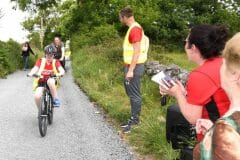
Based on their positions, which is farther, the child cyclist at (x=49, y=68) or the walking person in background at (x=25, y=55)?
the walking person in background at (x=25, y=55)

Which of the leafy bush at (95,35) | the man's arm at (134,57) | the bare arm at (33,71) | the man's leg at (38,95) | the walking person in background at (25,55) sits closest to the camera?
the man's arm at (134,57)

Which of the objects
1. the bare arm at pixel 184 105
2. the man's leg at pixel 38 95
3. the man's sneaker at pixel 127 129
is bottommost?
the man's sneaker at pixel 127 129

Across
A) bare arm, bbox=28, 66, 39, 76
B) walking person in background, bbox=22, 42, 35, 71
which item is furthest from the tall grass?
walking person in background, bbox=22, 42, 35, 71

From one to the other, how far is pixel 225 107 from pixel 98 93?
1088cm

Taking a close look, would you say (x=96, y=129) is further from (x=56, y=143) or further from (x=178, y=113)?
(x=178, y=113)

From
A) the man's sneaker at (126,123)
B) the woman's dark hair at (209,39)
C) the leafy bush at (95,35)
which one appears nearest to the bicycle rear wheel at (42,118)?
the man's sneaker at (126,123)

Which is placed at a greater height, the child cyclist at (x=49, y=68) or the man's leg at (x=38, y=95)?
the child cyclist at (x=49, y=68)

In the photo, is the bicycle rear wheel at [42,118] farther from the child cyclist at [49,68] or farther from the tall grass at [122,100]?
the tall grass at [122,100]

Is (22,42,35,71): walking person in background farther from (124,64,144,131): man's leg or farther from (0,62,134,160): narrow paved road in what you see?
(124,64,144,131): man's leg

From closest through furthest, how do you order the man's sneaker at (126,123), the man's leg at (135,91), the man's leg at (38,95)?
the man's leg at (135,91), the man's sneaker at (126,123), the man's leg at (38,95)

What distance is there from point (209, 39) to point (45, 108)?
6.36 metres

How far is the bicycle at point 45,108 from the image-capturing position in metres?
9.32

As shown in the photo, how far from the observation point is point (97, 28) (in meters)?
34.9

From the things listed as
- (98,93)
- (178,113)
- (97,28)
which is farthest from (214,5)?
(178,113)
